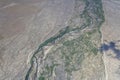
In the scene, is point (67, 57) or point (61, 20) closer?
point (67, 57)

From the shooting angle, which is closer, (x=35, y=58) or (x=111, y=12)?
(x=35, y=58)

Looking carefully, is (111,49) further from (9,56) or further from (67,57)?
(9,56)

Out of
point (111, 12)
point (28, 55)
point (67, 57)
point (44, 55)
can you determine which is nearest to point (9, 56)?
point (28, 55)

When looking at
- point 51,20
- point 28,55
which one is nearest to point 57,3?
point 51,20

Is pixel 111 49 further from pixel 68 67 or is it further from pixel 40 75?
pixel 40 75

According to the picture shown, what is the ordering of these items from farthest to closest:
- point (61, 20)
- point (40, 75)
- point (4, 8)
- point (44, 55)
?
point (4, 8)
point (61, 20)
point (44, 55)
point (40, 75)

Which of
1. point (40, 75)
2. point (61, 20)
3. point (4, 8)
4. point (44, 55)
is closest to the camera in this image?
point (40, 75)

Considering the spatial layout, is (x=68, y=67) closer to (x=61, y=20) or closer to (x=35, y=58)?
(x=35, y=58)
